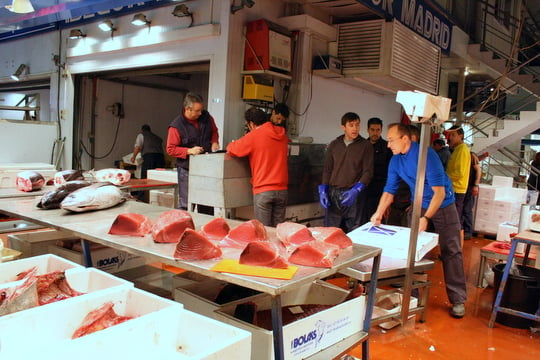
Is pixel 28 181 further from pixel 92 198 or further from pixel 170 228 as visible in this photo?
pixel 170 228

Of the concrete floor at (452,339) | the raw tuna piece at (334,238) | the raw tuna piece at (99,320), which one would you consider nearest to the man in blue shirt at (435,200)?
the concrete floor at (452,339)

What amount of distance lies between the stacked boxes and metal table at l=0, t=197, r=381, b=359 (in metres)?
5.78

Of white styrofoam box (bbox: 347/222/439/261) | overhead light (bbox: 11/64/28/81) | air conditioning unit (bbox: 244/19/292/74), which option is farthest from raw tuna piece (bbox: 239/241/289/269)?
overhead light (bbox: 11/64/28/81)

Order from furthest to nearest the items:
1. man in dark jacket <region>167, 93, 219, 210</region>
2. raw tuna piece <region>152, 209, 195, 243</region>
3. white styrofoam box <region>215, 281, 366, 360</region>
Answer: man in dark jacket <region>167, 93, 219, 210</region> → raw tuna piece <region>152, 209, 195, 243</region> → white styrofoam box <region>215, 281, 366, 360</region>

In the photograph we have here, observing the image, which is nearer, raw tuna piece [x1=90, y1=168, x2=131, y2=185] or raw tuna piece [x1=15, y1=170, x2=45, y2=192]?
raw tuna piece [x1=15, y1=170, x2=45, y2=192]

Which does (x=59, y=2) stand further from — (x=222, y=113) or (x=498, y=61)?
(x=498, y=61)

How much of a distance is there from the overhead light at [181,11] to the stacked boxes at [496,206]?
17.8 ft

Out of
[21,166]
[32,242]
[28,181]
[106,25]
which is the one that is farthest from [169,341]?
[106,25]

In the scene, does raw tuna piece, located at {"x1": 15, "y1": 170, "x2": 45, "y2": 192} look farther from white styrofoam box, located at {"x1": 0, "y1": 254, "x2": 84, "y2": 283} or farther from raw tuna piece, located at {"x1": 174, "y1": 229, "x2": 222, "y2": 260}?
raw tuna piece, located at {"x1": 174, "y1": 229, "x2": 222, "y2": 260}

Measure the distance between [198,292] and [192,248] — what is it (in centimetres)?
70

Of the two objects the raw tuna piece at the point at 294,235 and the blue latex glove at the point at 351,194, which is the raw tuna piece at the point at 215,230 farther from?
the blue latex glove at the point at 351,194

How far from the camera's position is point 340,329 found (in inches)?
84.4

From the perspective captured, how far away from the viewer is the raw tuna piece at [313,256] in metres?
1.86

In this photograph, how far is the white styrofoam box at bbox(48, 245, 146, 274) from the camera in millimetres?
2938
